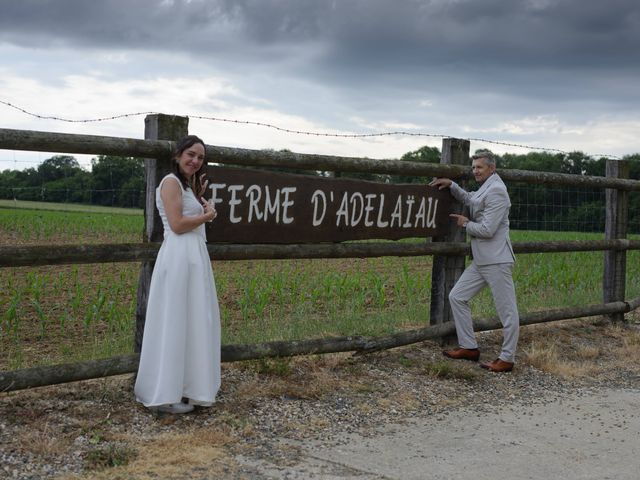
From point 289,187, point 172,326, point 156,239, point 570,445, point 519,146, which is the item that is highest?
point 519,146

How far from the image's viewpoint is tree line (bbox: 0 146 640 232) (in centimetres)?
1798

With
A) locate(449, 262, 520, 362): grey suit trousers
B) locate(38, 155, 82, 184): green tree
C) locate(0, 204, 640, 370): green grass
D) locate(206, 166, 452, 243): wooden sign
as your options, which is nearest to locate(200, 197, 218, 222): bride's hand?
locate(206, 166, 452, 243): wooden sign

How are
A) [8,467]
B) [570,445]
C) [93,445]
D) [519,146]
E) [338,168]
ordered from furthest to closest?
[519,146], [338,168], [570,445], [93,445], [8,467]

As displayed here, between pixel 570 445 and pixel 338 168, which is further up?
pixel 338 168

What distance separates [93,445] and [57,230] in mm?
19943

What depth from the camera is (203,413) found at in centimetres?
520

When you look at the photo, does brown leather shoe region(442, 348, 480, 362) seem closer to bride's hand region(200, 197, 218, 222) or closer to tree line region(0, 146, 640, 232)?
bride's hand region(200, 197, 218, 222)

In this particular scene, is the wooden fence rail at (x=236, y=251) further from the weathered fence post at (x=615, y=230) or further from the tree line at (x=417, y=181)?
the tree line at (x=417, y=181)

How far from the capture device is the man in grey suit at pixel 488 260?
267 inches

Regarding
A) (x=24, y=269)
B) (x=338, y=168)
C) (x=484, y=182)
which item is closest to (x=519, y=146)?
(x=484, y=182)

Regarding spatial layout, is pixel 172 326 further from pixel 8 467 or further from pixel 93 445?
pixel 8 467

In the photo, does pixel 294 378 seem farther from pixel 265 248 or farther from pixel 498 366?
pixel 498 366

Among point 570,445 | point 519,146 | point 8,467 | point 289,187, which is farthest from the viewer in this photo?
point 519,146

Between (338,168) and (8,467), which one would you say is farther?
(338,168)
